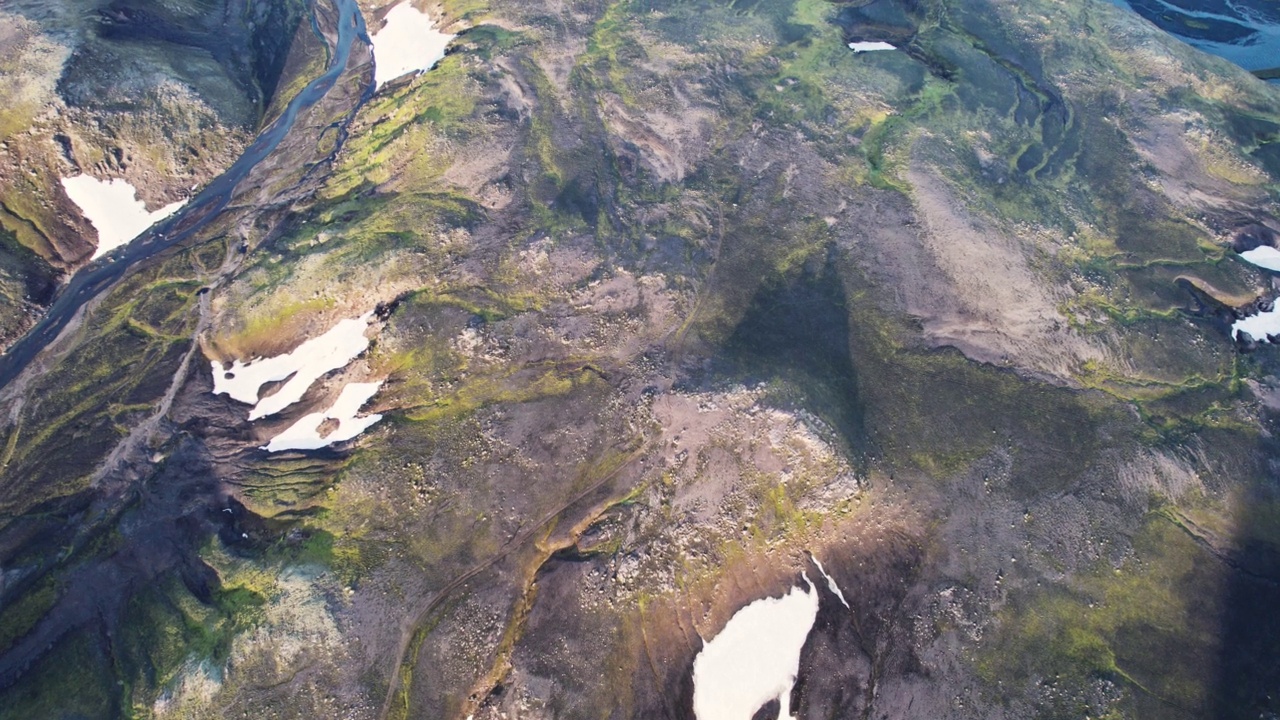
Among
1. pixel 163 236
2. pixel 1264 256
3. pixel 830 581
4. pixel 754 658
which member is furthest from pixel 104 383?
pixel 1264 256

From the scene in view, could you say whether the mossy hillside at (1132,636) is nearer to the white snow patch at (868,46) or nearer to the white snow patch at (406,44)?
the white snow patch at (868,46)

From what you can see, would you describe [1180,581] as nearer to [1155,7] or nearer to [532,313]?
[532,313]

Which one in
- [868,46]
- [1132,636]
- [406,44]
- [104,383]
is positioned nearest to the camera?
[1132,636]

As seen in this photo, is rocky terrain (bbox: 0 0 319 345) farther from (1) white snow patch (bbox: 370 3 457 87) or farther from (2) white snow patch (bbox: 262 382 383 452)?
(2) white snow patch (bbox: 262 382 383 452)

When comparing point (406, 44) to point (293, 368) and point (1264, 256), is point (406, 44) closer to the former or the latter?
point (293, 368)

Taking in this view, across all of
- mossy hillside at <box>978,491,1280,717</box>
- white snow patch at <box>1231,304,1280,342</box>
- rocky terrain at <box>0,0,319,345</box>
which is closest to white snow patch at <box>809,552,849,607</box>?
mossy hillside at <box>978,491,1280,717</box>

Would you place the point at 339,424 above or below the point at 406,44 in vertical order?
below
